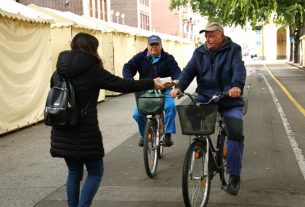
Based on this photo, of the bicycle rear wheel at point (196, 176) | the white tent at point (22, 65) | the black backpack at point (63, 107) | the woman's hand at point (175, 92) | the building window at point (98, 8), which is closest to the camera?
the black backpack at point (63, 107)

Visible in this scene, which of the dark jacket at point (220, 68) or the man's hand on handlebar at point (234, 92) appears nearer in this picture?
the man's hand on handlebar at point (234, 92)

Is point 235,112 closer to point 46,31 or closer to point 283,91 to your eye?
point 46,31

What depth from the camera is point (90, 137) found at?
380cm

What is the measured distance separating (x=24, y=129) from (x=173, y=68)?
190 inches

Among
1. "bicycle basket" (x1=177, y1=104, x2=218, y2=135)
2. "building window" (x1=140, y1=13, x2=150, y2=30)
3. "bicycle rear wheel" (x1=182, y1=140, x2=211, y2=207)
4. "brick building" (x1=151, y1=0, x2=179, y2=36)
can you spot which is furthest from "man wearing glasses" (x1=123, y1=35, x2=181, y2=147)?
"brick building" (x1=151, y1=0, x2=179, y2=36)

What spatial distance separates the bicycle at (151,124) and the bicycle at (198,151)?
4.38 feet

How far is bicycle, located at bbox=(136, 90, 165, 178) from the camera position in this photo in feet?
19.5

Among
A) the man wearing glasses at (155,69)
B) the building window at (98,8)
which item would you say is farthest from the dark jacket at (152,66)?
the building window at (98,8)

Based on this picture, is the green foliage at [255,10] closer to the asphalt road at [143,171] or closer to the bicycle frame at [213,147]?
the asphalt road at [143,171]

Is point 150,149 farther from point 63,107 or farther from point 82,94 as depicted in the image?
point 63,107

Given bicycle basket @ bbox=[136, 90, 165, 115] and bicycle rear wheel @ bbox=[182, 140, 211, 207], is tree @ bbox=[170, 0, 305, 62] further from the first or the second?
bicycle rear wheel @ bbox=[182, 140, 211, 207]

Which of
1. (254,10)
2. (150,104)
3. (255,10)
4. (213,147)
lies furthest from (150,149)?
(255,10)

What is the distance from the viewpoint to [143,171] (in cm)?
635

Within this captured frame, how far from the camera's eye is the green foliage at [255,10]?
17.6 m
